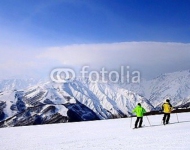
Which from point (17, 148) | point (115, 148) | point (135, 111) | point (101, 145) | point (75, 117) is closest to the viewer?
point (115, 148)

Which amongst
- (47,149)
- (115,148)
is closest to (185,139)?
(115,148)

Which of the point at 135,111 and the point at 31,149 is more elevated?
the point at 135,111

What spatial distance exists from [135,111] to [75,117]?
177 meters

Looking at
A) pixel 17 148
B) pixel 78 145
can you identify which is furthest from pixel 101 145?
pixel 17 148

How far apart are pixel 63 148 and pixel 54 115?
188 metres

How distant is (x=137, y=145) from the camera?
1311 centimetres

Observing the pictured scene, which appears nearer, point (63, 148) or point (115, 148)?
point (115, 148)

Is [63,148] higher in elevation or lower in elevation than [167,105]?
lower

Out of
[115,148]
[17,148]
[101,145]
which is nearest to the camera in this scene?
[115,148]

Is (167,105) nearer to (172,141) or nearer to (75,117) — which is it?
(172,141)

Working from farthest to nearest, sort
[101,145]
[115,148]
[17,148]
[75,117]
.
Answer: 1. [75,117]
2. [17,148]
3. [101,145]
4. [115,148]

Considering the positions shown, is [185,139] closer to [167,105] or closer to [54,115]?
[167,105]

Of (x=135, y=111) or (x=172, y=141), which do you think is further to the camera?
(x=135, y=111)

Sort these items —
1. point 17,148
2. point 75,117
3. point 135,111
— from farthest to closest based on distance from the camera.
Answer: point 75,117, point 135,111, point 17,148
